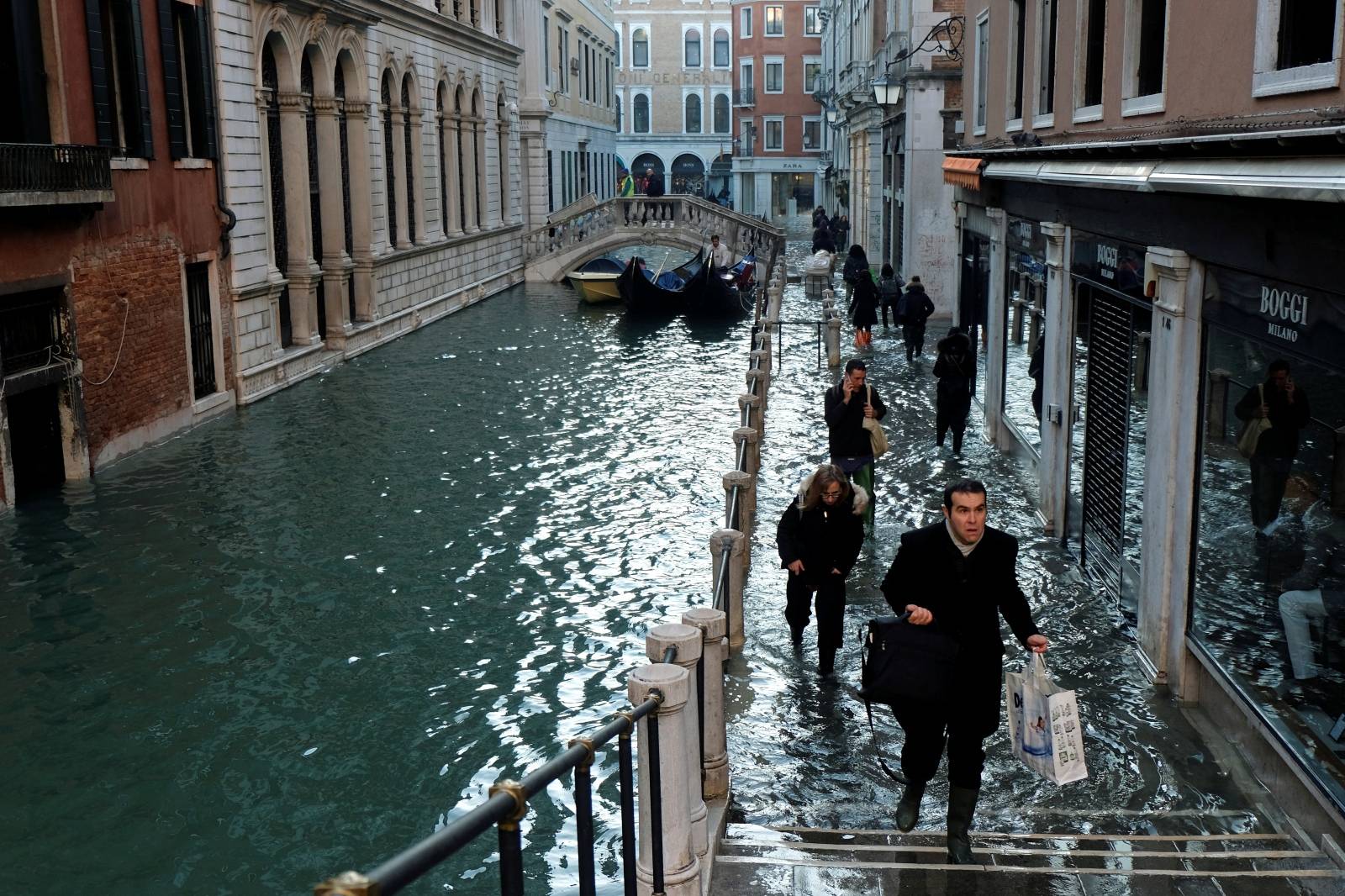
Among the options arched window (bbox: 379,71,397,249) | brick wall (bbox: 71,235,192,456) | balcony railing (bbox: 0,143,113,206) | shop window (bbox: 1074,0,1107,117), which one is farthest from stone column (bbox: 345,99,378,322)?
shop window (bbox: 1074,0,1107,117)

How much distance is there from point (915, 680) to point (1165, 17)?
4.82 metres

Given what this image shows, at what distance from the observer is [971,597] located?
17.1 feet

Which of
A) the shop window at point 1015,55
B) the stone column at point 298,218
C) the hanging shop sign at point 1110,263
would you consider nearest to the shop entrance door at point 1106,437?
the hanging shop sign at point 1110,263

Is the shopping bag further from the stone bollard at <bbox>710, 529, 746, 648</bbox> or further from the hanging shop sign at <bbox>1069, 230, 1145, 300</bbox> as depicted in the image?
the hanging shop sign at <bbox>1069, 230, 1145, 300</bbox>

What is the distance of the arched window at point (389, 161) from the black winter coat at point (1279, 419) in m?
20.9

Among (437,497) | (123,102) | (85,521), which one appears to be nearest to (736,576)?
(437,497)

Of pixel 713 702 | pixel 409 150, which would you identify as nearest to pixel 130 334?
pixel 713 702

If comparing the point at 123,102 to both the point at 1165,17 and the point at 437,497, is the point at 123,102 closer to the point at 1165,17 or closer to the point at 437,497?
the point at 437,497

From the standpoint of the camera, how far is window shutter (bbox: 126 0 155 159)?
48.8 ft

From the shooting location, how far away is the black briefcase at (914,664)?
5.17 metres

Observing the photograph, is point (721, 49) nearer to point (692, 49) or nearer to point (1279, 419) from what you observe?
point (692, 49)

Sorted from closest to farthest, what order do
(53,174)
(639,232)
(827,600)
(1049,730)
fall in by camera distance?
1. (1049,730)
2. (827,600)
3. (53,174)
4. (639,232)

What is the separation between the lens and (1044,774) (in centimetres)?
500

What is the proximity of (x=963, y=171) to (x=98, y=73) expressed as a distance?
351 inches
